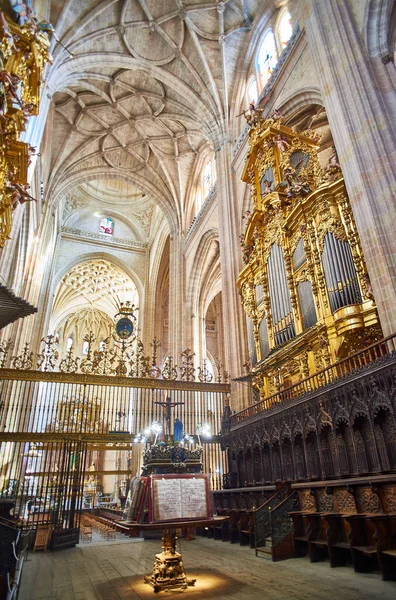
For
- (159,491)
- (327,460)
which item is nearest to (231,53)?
(327,460)

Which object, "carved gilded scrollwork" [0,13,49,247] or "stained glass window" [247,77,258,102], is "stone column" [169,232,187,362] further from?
"carved gilded scrollwork" [0,13,49,247]

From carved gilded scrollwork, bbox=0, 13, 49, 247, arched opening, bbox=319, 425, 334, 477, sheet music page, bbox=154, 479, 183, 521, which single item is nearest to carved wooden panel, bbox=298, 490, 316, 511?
arched opening, bbox=319, 425, 334, 477

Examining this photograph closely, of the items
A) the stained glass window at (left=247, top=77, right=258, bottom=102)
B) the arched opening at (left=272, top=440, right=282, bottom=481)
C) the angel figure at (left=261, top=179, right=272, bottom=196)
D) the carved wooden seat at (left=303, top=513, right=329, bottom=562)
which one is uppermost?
the stained glass window at (left=247, top=77, right=258, bottom=102)

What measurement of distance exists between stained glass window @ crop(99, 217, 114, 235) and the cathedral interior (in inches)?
240

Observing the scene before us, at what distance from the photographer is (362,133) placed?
280 inches

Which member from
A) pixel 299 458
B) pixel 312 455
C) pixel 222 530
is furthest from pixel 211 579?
pixel 222 530

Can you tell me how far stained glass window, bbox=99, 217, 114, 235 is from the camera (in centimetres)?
2819

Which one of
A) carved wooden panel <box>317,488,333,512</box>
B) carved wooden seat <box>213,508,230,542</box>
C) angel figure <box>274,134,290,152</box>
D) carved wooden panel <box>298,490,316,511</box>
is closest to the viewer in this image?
carved wooden panel <box>317,488,333,512</box>

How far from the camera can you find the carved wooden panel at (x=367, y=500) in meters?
4.14

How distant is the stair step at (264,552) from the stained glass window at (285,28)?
46.4ft

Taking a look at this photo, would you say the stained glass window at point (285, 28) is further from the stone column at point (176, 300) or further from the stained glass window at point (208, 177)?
the stone column at point (176, 300)

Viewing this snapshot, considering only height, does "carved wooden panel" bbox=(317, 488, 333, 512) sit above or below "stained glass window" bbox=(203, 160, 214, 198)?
below

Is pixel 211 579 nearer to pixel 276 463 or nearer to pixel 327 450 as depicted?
pixel 327 450

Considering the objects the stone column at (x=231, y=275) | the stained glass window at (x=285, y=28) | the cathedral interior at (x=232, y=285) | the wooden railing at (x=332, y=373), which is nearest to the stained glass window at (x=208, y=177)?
the cathedral interior at (x=232, y=285)
